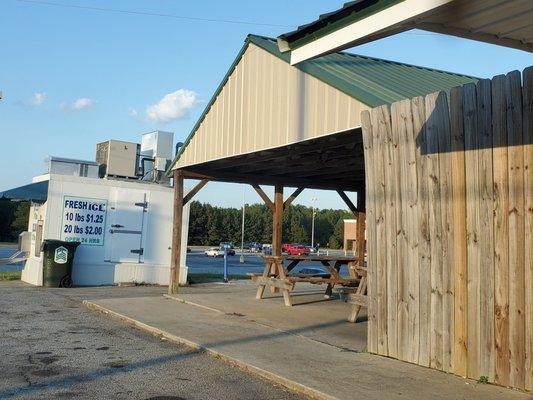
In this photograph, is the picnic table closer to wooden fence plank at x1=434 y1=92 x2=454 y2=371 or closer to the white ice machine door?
the white ice machine door

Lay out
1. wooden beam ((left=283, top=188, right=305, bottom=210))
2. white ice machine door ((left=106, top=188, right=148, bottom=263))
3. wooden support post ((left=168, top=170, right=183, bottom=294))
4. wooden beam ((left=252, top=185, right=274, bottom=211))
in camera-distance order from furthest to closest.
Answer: white ice machine door ((left=106, top=188, right=148, bottom=263))
wooden beam ((left=283, top=188, right=305, bottom=210))
wooden beam ((left=252, top=185, right=274, bottom=211))
wooden support post ((left=168, top=170, right=183, bottom=294))

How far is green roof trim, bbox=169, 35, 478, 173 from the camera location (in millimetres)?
9258

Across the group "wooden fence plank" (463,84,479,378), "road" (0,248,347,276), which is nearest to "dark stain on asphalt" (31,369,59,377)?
"wooden fence plank" (463,84,479,378)

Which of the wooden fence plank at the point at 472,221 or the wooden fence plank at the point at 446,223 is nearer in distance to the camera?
the wooden fence plank at the point at 472,221

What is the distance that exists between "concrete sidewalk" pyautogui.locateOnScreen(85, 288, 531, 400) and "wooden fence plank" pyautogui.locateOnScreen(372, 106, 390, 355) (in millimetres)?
425

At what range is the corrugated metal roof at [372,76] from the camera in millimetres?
9234

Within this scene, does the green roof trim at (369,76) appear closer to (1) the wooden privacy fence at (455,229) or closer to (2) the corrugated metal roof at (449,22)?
(1) the wooden privacy fence at (455,229)

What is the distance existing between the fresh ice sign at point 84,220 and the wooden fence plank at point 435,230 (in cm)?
1285

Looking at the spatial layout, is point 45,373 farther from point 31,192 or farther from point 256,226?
point 256,226

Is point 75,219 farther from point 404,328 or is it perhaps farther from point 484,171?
point 484,171

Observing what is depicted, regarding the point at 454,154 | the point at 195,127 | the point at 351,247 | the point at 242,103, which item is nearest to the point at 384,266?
the point at 454,154

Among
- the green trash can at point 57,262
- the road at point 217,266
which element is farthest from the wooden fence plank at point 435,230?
the road at point 217,266

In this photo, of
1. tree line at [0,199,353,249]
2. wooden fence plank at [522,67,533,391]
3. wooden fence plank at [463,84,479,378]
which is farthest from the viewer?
tree line at [0,199,353,249]

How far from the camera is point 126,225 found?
18500mm
